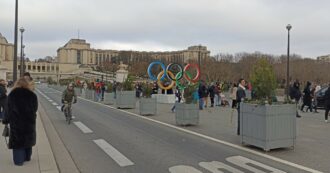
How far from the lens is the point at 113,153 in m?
9.84

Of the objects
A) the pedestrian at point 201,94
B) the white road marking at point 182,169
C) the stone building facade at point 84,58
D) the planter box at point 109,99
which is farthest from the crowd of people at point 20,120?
Answer: the stone building facade at point 84,58

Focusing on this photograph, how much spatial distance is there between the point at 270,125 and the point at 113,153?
12.7ft

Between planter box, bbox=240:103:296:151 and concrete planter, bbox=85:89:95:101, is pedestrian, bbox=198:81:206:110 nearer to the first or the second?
planter box, bbox=240:103:296:151

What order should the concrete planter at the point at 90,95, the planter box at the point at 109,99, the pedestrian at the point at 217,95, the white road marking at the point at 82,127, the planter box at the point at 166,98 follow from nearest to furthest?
1. the white road marking at the point at 82,127
2. the pedestrian at the point at 217,95
3. the planter box at the point at 109,99
4. the planter box at the point at 166,98
5. the concrete planter at the point at 90,95

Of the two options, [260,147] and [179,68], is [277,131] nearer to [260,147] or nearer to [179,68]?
[260,147]

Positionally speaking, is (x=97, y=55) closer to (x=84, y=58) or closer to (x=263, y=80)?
(x=84, y=58)

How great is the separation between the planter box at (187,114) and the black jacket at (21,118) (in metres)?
7.86

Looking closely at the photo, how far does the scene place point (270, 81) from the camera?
10.4 m

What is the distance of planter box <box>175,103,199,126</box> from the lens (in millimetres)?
15258

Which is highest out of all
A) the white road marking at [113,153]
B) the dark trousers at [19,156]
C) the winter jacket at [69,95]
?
the winter jacket at [69,95]

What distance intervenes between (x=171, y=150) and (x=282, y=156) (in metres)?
2.68

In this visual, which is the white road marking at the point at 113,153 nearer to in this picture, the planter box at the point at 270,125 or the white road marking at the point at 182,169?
the white road marking at the point at 182,169

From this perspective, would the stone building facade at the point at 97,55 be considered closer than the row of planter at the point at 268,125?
No

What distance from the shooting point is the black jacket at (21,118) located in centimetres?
792
